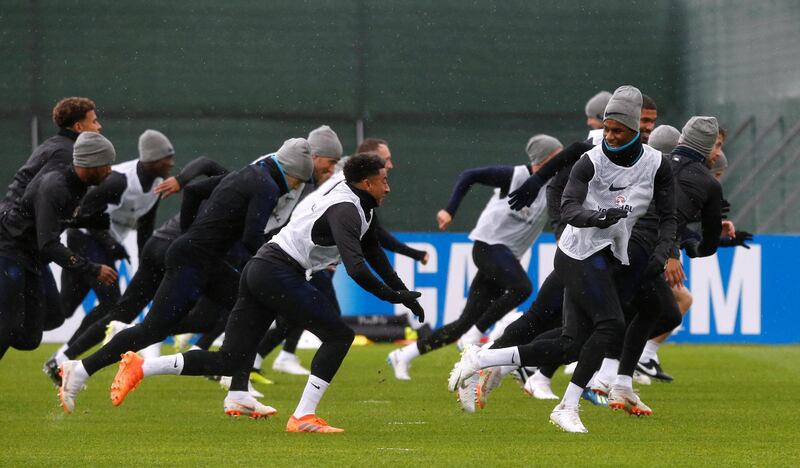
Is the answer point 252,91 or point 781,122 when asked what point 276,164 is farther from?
point 781,122

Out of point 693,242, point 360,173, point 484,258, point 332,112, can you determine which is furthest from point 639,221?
point 332,112

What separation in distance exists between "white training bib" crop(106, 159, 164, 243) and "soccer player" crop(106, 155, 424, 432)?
3591 millimetres

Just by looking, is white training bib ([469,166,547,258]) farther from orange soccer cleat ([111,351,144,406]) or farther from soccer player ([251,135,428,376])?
orange soccer cleat ([111,351,144,406])

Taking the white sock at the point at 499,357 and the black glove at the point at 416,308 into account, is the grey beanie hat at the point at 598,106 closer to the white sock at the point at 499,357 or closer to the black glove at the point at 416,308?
the white sock at the point at 499,357

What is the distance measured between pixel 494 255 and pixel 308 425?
4.15 m

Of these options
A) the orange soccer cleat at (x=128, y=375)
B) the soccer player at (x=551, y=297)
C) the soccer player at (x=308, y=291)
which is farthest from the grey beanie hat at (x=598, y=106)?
the orange soccer cleat at (x=128, y=375)

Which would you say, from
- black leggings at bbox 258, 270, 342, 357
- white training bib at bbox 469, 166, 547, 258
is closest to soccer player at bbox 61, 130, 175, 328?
black leggings at bbox 258, 270, 342, 357

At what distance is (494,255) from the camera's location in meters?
12.3

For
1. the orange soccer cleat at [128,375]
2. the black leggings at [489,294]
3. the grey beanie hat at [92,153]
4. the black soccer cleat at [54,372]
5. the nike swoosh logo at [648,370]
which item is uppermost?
the grey beanie hat at [92,153]

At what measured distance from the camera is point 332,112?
19312 millimetres

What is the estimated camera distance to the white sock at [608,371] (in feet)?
32.7

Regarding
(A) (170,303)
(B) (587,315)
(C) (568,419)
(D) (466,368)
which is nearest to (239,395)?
(A) (170,303)

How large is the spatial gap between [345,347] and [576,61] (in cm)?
1179

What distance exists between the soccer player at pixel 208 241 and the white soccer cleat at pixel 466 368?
1.46 meters
